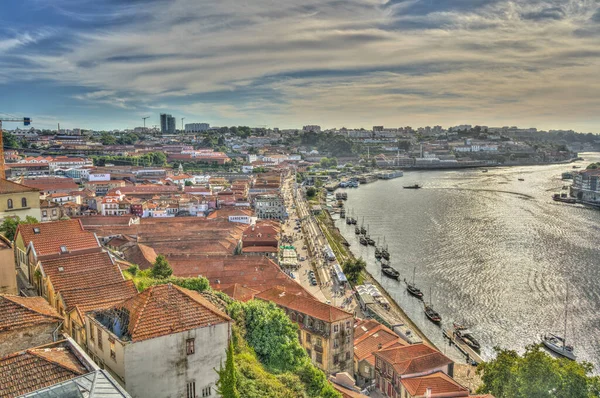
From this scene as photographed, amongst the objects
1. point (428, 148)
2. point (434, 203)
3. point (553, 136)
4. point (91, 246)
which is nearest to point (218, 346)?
point (91, 246)

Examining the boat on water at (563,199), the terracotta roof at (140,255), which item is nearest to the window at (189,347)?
the terracotta roof at (140,255)

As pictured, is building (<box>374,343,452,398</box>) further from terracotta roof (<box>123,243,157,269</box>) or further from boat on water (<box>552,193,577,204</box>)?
boat on water (<box>552,193,577,204</box>)

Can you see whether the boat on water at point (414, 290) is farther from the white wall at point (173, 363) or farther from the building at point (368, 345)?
the white wall at point (173, 363)

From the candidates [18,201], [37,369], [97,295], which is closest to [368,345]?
[97,295]

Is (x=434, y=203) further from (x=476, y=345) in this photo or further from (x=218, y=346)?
(x=218, y=346)

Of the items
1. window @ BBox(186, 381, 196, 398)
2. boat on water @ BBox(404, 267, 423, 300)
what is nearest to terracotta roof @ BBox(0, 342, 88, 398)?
window @ BBox(186, 381, 196, 398)

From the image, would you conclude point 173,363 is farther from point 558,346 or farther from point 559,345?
point 559,345
